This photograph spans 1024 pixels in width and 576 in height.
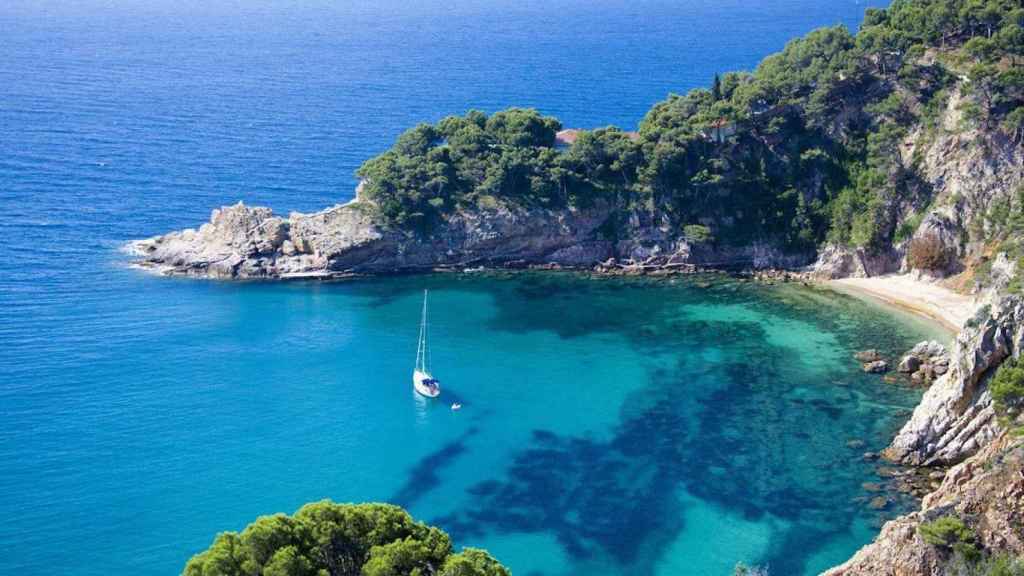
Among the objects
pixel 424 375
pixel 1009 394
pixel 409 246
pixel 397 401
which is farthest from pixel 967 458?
pixel 409 246

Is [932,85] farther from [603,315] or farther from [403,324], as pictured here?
[403,324]

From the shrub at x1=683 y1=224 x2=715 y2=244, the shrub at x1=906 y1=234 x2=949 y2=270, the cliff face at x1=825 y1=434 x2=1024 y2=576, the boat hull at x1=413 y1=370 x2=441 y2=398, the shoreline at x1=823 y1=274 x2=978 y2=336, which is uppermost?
the shrub at x1=683 y1=224 x2=715 y2=244

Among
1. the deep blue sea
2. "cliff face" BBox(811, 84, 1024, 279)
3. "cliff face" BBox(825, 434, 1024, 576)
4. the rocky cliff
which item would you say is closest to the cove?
the deep blue sea

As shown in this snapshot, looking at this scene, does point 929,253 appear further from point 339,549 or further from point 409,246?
point 339,549

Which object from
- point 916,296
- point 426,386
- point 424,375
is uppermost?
point 916,296

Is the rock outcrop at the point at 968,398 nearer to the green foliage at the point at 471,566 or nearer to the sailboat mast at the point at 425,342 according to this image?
the green foliage at the point at 471,566

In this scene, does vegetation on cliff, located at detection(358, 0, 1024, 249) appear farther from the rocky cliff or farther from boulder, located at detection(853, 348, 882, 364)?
the rocky cliff
